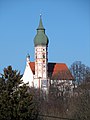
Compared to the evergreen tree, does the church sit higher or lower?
higher

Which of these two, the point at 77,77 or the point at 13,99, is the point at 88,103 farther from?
the point at 77,77

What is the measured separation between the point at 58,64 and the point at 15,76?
268 feet

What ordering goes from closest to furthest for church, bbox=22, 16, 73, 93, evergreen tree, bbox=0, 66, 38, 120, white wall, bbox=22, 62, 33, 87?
1. evergreen tree, bbox=0, 66, 38, 120
2. church, bbox=22, 16, 73, 93
3. white wall, bbox=22, 62, 33, 87

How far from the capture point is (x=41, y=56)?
91812mm

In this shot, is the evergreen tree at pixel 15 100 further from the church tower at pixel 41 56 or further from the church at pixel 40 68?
the church tower at pixel 41 56

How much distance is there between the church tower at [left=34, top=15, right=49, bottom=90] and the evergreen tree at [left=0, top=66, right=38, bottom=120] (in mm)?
71452

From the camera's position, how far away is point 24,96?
673 inches

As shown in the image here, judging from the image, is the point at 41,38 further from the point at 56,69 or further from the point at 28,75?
the point at 56,69

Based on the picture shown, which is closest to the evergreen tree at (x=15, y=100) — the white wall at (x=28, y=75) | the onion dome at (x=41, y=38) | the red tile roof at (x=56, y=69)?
the onion dome at (x=41, y=38)

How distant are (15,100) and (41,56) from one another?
245ft

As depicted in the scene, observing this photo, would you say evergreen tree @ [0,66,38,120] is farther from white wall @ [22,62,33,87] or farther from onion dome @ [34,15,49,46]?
white wall @ [22,62,33,87]

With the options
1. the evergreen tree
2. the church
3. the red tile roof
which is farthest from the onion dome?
the evergreen tree

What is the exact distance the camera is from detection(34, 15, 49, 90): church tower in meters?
89.5

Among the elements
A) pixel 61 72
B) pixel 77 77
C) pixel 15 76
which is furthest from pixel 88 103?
pixel 61 72
